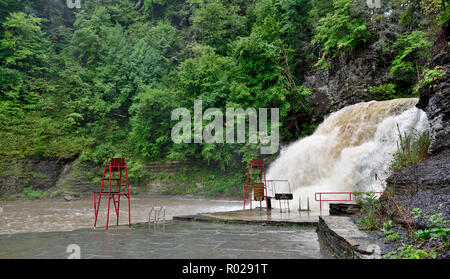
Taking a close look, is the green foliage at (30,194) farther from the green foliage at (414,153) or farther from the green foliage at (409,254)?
the green foliage at (409,254)

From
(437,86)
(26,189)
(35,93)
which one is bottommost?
(26,189)

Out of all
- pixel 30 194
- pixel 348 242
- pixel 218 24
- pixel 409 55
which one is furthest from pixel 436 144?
pixel 218 24

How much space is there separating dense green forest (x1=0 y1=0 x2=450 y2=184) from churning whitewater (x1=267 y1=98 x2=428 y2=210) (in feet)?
12.0

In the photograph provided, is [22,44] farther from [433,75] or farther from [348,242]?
[348,242]

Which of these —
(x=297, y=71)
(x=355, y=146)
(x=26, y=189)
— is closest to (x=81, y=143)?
(x=26, y=189)

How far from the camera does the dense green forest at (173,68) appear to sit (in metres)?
20.5

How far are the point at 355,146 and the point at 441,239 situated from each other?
10701 millimetres

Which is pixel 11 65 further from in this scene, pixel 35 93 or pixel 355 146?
pixel 355 146

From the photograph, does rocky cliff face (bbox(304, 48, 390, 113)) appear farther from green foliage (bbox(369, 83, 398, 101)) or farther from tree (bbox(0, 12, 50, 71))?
tree (bbox(0, 12, 50, 71))

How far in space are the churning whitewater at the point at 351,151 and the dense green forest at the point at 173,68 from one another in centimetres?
367

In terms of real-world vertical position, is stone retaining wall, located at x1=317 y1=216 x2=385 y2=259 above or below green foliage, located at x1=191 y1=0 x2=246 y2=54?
below

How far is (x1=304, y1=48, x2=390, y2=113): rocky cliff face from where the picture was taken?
19.9 metres

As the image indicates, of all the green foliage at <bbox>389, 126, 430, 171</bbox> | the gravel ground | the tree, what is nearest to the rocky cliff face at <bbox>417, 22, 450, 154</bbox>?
the green foliage at <bbox>389, 126, 430, 171</bbox>
